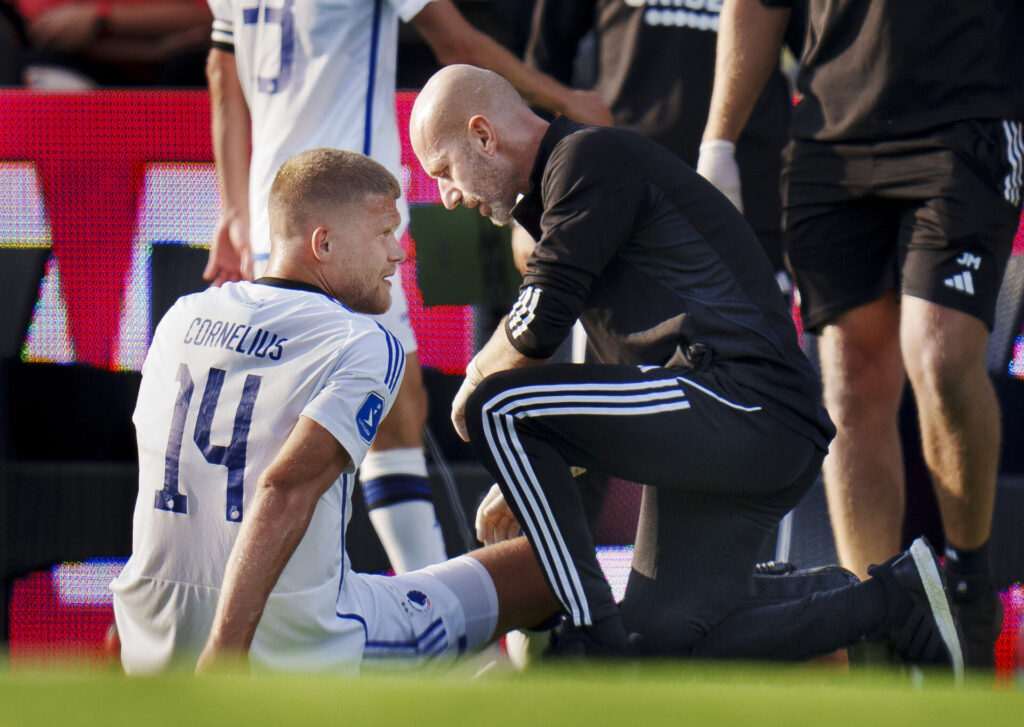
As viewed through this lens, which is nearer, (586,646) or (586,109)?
(586,646)

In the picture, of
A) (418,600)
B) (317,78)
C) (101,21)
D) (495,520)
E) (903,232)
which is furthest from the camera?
(101,21)

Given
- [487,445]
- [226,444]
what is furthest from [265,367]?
[487,445]

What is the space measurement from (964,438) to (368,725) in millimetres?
2435

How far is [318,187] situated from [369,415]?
574 millimetres

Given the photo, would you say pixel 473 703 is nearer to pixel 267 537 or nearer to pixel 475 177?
pixel 267 537

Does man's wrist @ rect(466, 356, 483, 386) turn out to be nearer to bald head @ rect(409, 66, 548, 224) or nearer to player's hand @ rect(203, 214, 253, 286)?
bald head @ rect(409, 66, 548, 224)

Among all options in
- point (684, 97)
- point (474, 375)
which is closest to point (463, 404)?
point (474, 375)

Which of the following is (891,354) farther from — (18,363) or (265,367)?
(18,363)

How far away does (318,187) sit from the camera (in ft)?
8.27

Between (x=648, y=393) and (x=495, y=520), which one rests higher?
(x=648, y=393)

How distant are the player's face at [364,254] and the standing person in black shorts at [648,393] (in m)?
0.25

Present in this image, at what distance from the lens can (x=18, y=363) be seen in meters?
3.81

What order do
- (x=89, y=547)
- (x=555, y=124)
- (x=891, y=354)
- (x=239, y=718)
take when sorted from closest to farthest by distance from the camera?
1. (x=239, y=718)
2. (x=555, y=124)
3. (x=891, y=354)
4. (x=89, y=547)

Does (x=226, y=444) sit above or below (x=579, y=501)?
above
